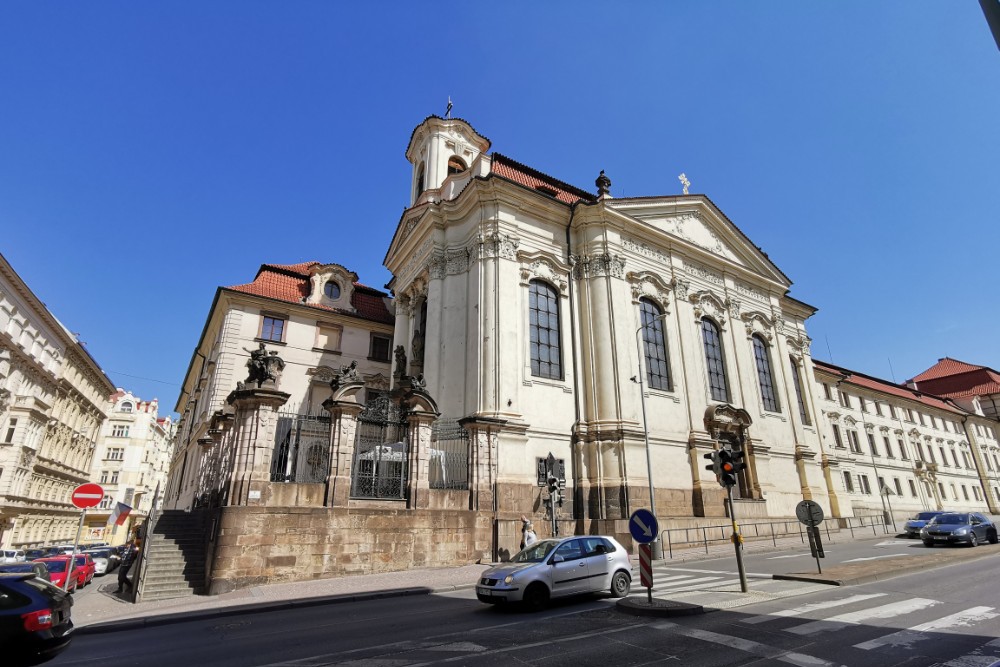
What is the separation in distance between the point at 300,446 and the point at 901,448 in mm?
52654

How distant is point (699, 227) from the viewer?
31.2 meters

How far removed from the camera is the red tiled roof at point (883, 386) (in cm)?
4402

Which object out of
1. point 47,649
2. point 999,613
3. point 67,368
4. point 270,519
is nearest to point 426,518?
point 270,519

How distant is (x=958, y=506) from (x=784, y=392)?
114 ft

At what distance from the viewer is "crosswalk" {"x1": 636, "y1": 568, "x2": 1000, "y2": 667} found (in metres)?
6.41

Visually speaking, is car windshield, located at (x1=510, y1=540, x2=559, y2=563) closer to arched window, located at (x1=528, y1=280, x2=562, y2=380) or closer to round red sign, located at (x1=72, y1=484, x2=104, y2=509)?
round red sign, located at (x1=72, y1=484, x2=104, y2=509)

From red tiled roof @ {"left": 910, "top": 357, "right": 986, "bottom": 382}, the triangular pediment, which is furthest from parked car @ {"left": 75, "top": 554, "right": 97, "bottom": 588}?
red tiled roof @ {"left": 910, "top": 357, "right": 986, "bottom": 382}

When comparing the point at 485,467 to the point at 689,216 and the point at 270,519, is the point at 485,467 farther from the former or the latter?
the point at 689,216

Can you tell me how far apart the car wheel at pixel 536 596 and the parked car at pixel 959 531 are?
60.3 ft

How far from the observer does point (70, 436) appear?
50.3 m

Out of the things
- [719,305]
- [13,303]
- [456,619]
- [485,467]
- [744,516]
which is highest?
[13,303]

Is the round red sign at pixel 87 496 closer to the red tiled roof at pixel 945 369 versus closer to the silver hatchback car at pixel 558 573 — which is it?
the silver hatchback car at pixel 558 573

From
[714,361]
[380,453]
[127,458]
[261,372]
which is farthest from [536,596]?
[127,458]

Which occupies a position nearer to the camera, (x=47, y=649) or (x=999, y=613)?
(x=47, y=649)
